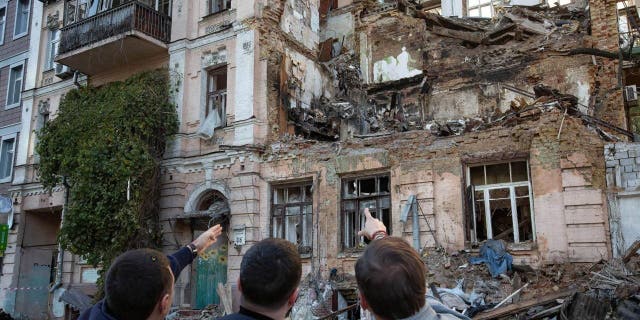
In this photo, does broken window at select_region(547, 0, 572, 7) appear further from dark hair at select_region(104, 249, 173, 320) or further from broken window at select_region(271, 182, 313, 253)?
dark hair at select_region(104, 249, 173, 320)

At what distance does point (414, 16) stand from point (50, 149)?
41.7ft

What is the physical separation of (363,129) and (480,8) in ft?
22.1

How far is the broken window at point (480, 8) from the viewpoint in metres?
19.1

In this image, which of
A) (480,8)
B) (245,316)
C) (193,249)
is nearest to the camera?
(245,316)

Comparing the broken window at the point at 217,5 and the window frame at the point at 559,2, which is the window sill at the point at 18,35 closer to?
the broken window at the point at 217,5

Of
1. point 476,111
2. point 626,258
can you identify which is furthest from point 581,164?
point 476,111

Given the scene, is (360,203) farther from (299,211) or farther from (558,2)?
(558,2)

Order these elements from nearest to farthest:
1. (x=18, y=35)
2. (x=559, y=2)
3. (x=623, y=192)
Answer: (x=623, y=192) → (x=559, y=2) → (x=18, y=35)

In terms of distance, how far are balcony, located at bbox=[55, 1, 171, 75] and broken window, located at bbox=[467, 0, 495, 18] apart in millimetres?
10680

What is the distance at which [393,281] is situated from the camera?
2.25 meters

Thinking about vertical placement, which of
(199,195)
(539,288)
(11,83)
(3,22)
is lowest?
(539,288)

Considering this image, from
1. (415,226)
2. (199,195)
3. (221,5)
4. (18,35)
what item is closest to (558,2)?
(415,226)

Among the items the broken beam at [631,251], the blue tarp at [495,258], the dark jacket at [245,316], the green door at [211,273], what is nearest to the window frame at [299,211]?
the green door at [211,273]

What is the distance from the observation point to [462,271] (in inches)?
442
